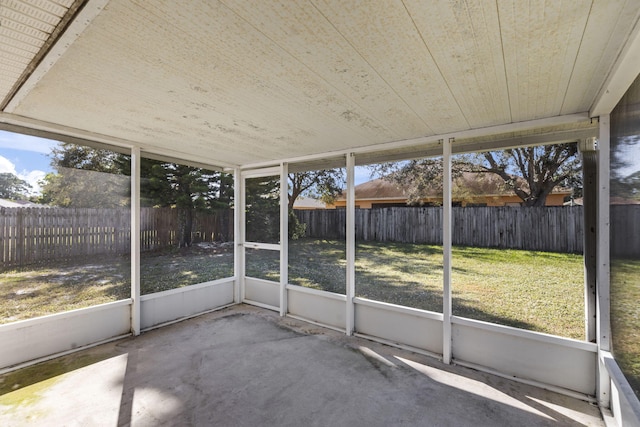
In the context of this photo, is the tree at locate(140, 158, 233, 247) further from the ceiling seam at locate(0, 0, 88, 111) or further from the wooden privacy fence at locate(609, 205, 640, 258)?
the wooden privacy fence at locate(609, 205, 640, 258)

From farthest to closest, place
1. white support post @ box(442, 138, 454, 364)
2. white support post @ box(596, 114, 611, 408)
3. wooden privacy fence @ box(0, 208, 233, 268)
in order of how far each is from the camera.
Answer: white support post @ box(442, 138, 454, 364) < wooden privacy fence @ box(0, 208, 233, 268) < white support post @ box(596, 114, 611, 408)

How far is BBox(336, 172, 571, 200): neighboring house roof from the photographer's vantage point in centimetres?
425

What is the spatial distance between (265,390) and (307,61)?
7.73 feet

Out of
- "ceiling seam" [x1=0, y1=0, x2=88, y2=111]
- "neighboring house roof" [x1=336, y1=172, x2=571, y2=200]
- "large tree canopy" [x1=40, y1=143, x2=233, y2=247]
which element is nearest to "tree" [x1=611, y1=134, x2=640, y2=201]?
"neighboring house roof" [x1=336, y1=172, x2=571, y2=200]

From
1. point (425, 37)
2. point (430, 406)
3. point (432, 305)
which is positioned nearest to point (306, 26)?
point (425, 37)

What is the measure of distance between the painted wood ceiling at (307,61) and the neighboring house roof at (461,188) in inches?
82.9

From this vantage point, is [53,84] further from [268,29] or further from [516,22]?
[516,22]

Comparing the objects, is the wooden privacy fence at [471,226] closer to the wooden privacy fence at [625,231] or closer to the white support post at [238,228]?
the white support post at [238,228]

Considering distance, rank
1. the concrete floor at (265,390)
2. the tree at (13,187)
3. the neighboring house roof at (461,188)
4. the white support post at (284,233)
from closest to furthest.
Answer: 1. the concrete floor at (265,390)
2. the tree at (13,187)
3. the white support post at (284,233)
4. the neighboring house roof at (461,188)

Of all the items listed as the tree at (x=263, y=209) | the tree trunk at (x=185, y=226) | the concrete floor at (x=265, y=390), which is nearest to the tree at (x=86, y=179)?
the tree trunk at (x=185, y=226)

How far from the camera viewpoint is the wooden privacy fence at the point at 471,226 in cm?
356

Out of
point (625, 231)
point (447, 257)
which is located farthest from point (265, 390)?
point (625, 231)

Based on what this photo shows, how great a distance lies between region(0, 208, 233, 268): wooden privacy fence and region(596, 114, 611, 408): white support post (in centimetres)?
446

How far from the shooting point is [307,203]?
4461 millimetres
